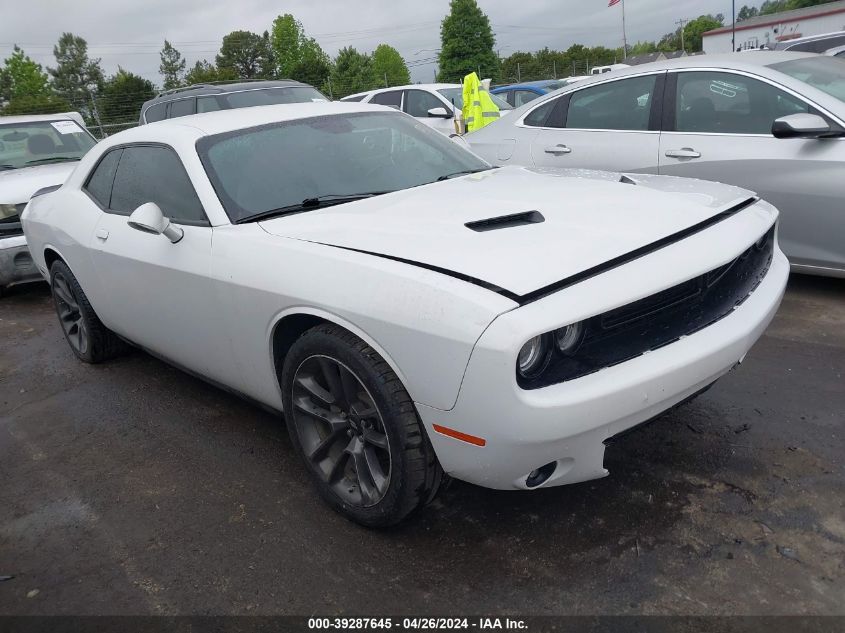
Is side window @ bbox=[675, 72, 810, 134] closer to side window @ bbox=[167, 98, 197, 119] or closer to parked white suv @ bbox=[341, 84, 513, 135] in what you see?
parked white suv @ bbox=[341, 84, 513, 135]

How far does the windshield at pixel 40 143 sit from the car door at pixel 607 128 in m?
5.37

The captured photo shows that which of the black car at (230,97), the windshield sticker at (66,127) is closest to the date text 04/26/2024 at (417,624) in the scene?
the windshield sticker at (66,127)

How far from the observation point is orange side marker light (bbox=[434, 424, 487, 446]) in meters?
2.07

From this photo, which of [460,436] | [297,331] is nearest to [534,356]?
[460,436]

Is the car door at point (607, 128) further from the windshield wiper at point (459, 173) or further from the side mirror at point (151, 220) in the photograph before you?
the side mirror at point (151, 220)

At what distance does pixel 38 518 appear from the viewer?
3.00m

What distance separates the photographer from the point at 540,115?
18.9ft

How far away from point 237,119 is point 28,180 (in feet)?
14.9

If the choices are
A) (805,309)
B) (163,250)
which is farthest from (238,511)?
(805,309)

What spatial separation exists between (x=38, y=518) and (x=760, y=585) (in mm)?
2786

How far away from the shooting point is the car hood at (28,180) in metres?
6.71

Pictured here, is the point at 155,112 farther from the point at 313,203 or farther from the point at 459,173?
the point at 313,203

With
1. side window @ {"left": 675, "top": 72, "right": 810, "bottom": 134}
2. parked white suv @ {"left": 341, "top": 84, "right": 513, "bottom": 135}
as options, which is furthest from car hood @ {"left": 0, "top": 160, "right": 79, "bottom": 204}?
parked white suv @ {"left": 341, "top": 84, "right": 513, "bottom": 135}

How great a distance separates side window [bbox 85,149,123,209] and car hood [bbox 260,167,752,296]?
1.63 m
